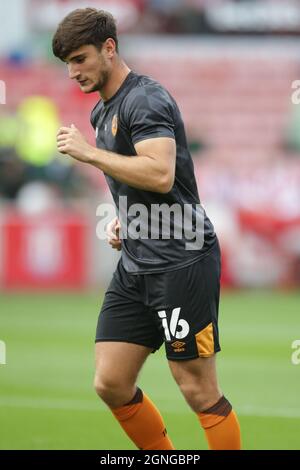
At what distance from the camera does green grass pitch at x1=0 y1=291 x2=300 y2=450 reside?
6.86 metres

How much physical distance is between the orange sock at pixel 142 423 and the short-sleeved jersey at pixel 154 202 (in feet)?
2.21

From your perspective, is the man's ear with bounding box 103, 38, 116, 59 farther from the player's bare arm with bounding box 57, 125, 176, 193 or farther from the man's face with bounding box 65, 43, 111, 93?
the player's bare arm with bounding box 57, 125, 176, 193

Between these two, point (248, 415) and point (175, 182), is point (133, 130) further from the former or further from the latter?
point (248, 415)

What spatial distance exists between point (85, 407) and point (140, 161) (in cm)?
326

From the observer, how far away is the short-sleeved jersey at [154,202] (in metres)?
5.25

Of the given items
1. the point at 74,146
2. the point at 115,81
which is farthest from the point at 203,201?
the point at 74,146

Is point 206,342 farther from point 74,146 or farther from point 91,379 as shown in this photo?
point 91,379

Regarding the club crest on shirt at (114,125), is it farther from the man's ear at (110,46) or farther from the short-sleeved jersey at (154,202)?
the man's ear at (110,46)

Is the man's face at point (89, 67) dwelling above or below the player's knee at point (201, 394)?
above

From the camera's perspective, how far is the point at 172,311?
5.33 m

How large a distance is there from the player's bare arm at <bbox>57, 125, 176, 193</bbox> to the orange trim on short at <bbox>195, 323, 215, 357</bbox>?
2.35ft

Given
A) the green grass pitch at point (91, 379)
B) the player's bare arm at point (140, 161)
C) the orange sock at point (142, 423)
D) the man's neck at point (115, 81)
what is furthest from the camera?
→ the green grass pitch at point (91, 379)

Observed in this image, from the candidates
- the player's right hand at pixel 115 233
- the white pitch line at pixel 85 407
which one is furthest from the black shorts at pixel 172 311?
the white pitch line at pixel 85 407

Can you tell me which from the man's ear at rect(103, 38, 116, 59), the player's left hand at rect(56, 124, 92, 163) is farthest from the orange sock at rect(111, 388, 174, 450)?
the man's ear at rect(103, 38, 116, 59)
